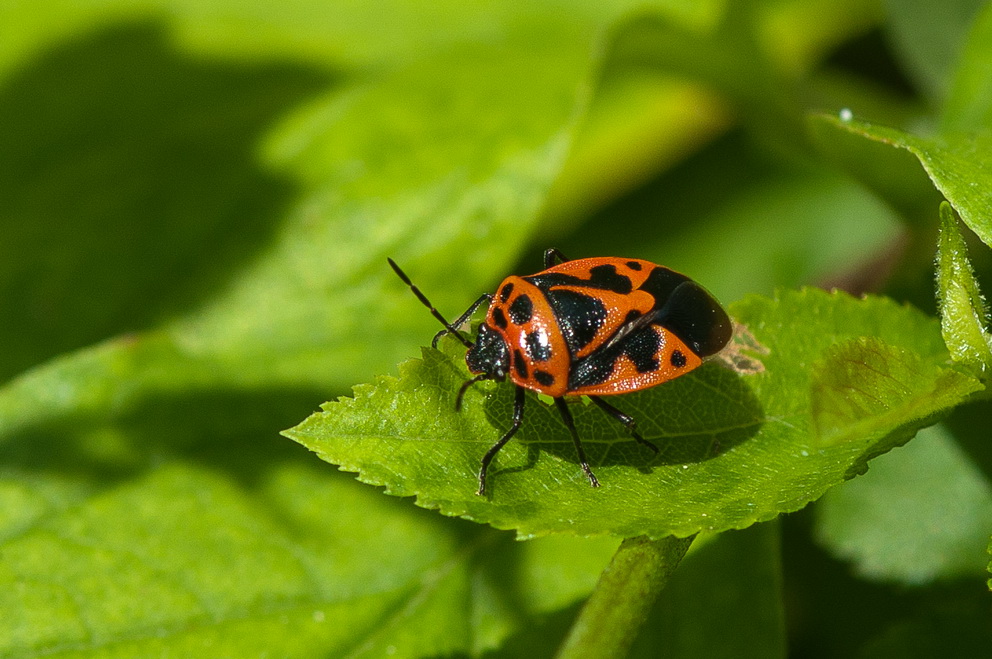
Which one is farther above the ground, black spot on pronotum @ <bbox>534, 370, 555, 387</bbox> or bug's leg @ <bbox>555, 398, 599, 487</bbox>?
black spot on pronotum @ <bbox>534, 370, 555, 387</bbox>

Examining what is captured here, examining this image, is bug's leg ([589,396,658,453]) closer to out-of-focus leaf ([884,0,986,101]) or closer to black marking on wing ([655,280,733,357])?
black marking on wing ([655,280,733,357])

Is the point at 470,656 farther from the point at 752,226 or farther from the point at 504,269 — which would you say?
the point at 752,226

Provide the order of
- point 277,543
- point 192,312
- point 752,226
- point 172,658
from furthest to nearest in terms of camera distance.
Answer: point 752,226, point 192,312, point 277,543, point 172,658

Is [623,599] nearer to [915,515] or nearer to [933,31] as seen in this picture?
[915,515]

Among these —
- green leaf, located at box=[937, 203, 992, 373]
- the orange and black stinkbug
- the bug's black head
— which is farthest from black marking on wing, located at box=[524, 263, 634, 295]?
green leaf, located at box=[937, 203, 992, 373]

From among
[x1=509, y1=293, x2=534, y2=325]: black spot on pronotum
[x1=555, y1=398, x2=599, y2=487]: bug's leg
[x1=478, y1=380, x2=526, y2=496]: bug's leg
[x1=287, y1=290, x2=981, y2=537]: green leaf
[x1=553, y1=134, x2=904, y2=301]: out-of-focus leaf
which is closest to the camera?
[x1=287, y1=290, x2=981, y2=537]: green leaf

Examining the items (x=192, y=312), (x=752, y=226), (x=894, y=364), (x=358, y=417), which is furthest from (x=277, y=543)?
(x=752, y=226)

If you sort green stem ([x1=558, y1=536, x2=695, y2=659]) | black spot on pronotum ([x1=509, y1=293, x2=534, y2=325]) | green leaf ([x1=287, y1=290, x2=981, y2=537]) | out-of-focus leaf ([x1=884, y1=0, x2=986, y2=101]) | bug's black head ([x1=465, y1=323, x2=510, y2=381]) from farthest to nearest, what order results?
out-of-focus leaf ([x1=884, y1=0, x2=986, y2=101]) < black spot on pronotum ([x1=509, y1=293, x2=534, y2=325]) < bug's black head ([x1=465, y1=323, x2=510, y2=381]) < green leaf ([x1=287, y1=290, x2=981, y2=537]) < green stem ([x1=558, y1=536, x2=695, y2=659])

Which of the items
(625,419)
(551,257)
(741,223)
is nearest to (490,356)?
(625,419)
